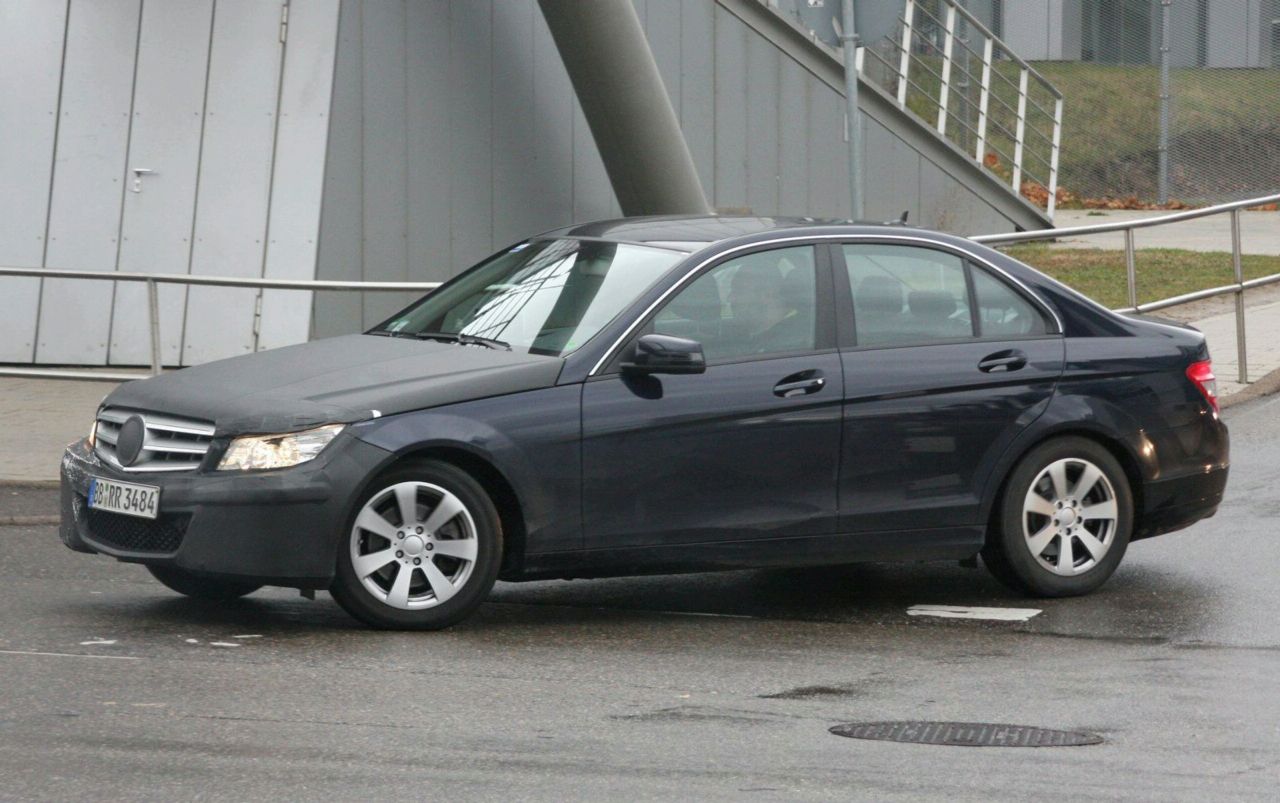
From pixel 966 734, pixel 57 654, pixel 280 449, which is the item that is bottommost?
pixel 966 734

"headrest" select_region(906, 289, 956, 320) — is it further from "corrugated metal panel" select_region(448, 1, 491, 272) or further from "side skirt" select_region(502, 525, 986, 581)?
"corrugated metal panel" select_region(448, 1, 491, 272)

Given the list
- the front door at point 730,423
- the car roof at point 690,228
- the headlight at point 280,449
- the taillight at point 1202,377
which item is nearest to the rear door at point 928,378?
the front door at point 730,423

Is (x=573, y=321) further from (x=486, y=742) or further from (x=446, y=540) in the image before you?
(x=486, y=742)

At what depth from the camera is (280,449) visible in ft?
24.1

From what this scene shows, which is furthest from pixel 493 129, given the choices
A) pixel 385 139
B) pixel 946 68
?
pixel 946 68

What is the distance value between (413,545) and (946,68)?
14.6 metres

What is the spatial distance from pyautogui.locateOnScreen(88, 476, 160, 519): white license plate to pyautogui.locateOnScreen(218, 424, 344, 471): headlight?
1.03 ft

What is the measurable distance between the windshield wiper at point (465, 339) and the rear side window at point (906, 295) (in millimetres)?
1377

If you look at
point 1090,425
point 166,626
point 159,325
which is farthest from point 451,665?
point 159,325

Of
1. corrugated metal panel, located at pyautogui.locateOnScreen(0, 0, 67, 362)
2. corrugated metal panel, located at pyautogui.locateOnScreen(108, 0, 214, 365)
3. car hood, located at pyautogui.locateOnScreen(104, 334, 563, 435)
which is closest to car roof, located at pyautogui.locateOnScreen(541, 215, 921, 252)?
car hood, located at pyautogui.locateOnScreen(104, 334, 563, 435)

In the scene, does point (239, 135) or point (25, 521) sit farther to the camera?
point (239, 135)

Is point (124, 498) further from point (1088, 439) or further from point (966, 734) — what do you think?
point (1088, 439)

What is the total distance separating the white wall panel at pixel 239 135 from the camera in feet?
49.9

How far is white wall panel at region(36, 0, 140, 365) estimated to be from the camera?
50.5 feet
